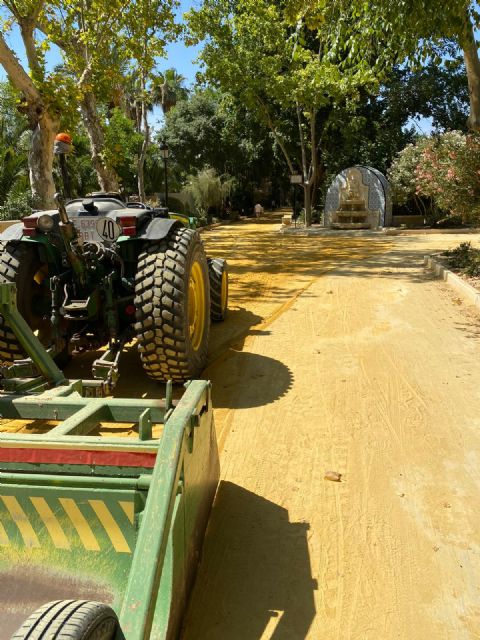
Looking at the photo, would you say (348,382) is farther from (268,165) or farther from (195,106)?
(195,106)

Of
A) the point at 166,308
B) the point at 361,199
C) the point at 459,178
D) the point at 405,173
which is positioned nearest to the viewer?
the point at 166,308

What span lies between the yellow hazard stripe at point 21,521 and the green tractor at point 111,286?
5.72 ft

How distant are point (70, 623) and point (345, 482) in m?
2.09

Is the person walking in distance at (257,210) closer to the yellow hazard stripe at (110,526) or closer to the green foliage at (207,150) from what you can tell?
the green foliage at (207,150)

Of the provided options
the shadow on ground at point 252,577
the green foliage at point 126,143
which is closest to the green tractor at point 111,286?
the shadow on ground at point 252,577

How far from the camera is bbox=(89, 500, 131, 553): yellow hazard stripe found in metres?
2.00

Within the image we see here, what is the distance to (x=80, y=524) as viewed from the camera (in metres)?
2.03

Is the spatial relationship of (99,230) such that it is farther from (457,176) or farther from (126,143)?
(126,143)

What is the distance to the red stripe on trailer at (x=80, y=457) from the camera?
205 cm

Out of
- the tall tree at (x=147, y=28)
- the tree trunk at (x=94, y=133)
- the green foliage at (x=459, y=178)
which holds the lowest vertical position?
the green foliage at (x=459, y=178)

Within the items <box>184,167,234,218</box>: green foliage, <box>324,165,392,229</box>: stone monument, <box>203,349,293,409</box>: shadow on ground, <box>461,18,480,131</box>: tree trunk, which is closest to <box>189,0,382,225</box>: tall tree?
<box>324,165,392,229</box>: stone monument

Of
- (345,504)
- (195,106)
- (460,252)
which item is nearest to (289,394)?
(345,504)

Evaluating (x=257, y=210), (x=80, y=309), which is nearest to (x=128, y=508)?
(x=80, y=309)

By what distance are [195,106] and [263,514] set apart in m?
34.1
